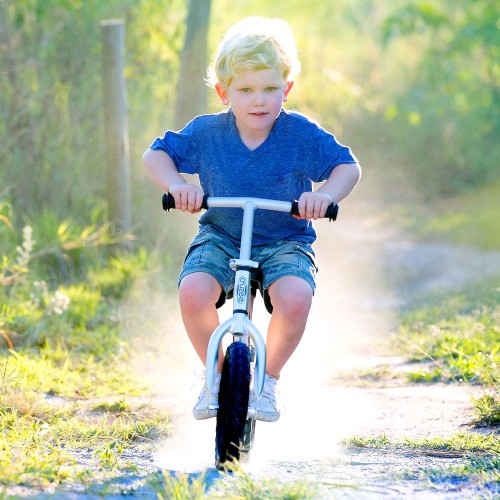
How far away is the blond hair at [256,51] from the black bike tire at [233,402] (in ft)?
3.39

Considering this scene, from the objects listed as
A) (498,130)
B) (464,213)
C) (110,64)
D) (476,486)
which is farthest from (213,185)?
(498,130)

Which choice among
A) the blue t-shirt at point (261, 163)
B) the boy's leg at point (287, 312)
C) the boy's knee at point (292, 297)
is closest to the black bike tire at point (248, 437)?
the boy's leg at point (287, 312)

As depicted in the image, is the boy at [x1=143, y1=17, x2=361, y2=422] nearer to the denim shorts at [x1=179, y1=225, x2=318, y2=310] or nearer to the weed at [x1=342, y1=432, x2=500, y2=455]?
the denim shorts at [x1=179, y1=225, x2=318, y2=310]

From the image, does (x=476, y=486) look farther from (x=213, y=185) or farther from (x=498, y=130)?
(x=498, y=130)

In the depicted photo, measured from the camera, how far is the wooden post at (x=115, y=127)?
7.03 meters

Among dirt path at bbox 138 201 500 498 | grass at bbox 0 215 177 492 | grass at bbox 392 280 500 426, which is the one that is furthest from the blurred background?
grass at bbox 392 280 500 426

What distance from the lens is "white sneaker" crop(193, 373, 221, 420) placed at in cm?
334

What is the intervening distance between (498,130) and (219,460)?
29.6 feet

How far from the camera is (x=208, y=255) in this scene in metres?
3.60

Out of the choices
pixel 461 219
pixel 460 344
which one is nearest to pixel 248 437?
pixel 460 344

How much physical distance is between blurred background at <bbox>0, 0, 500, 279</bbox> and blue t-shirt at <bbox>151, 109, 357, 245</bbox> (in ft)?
2.79

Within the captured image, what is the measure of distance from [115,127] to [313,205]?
157 inches

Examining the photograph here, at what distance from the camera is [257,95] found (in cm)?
360

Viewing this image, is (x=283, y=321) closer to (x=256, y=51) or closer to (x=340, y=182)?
(x=340, y=182)
